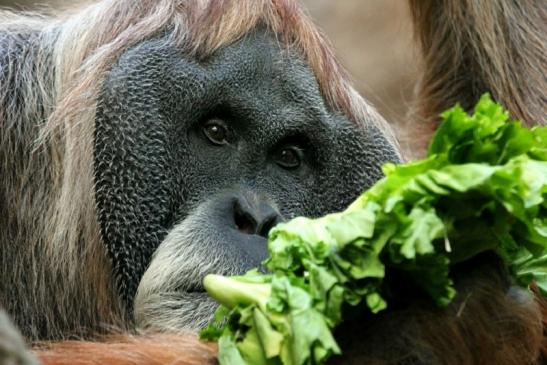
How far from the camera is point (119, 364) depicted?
221 centimetres

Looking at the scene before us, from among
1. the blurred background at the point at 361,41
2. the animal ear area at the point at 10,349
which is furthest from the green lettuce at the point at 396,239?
the blurred background at the point at 361,41

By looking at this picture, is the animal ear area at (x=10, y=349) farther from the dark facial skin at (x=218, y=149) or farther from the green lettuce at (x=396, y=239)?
the dark facial skin at (x=218, y=149)

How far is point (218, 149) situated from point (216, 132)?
44mm

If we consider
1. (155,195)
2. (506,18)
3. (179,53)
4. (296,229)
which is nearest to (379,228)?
(296,229)

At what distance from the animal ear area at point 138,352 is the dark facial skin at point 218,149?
0.26 m

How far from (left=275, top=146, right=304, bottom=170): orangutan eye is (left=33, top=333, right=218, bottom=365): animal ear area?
1.94 ft

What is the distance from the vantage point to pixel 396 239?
1.86m

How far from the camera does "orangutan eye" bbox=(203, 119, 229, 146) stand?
8.76 feet

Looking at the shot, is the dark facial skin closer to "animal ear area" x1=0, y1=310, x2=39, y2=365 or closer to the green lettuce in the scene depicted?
the green lettuce

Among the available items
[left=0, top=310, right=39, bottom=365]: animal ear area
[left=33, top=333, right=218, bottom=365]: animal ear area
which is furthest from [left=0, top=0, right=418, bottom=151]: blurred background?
[left=0, top=310, right=39, bottom=365]: animal ear area

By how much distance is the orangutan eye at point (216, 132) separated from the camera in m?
2.67

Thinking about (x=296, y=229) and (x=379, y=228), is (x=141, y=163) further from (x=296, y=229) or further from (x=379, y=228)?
(x=379, y=228)

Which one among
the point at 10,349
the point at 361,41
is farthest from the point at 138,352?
the point at 361,41

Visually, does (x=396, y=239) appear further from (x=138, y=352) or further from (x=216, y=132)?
(x=216, y=132)
